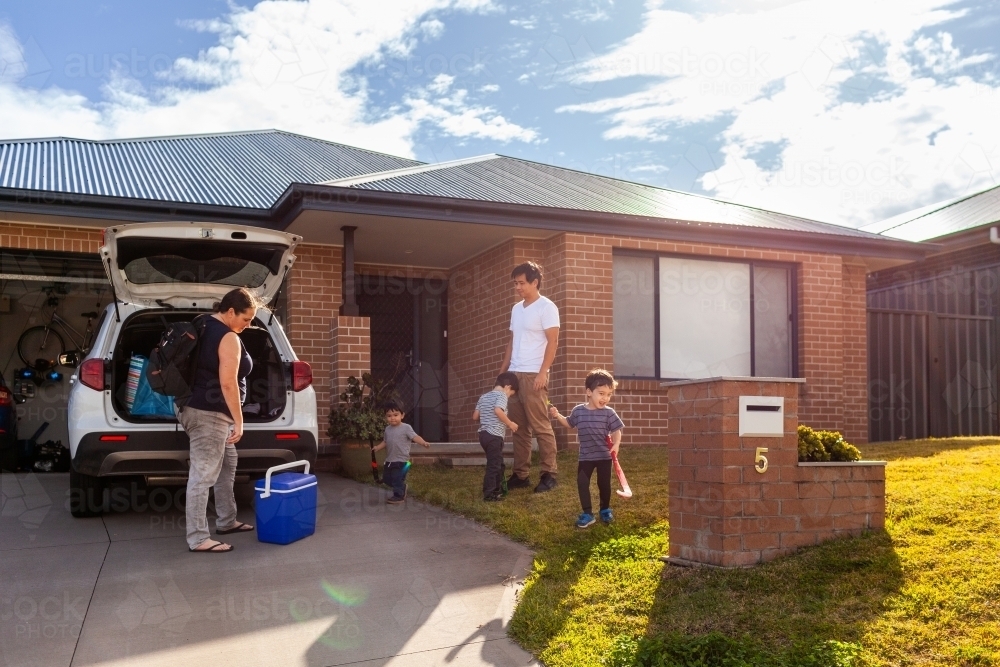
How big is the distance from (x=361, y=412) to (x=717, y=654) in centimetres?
609

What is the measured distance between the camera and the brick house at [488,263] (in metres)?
10.4

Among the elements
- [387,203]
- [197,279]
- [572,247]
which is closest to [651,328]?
[572,247]

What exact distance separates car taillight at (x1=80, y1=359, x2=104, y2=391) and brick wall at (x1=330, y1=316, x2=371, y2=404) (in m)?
3.99

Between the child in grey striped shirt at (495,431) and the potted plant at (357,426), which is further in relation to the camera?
the potted plant at (357,426)

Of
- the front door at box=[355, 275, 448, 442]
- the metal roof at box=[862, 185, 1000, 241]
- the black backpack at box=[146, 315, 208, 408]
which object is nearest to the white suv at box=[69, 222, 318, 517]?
the black backpack at box=[146, 315, 208, 408]

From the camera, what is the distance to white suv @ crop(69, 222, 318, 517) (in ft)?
22.0

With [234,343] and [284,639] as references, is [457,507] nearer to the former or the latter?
[234,343]

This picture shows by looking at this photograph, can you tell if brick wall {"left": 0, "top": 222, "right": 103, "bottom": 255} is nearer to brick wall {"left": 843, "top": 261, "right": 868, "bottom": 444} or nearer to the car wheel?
the car wheel

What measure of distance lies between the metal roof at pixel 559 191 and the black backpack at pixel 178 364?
4.05 meters

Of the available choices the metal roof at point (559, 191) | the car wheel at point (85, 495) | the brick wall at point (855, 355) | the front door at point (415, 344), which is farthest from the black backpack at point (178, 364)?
the brick wall at point (855, 355)

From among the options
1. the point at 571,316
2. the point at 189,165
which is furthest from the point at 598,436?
the point at 189,165

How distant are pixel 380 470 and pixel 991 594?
6.06 meters

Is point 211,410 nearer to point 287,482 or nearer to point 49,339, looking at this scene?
point 287,482

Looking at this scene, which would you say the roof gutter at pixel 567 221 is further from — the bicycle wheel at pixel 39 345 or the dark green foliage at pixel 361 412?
the bicycle wheel at pixel 39 345
